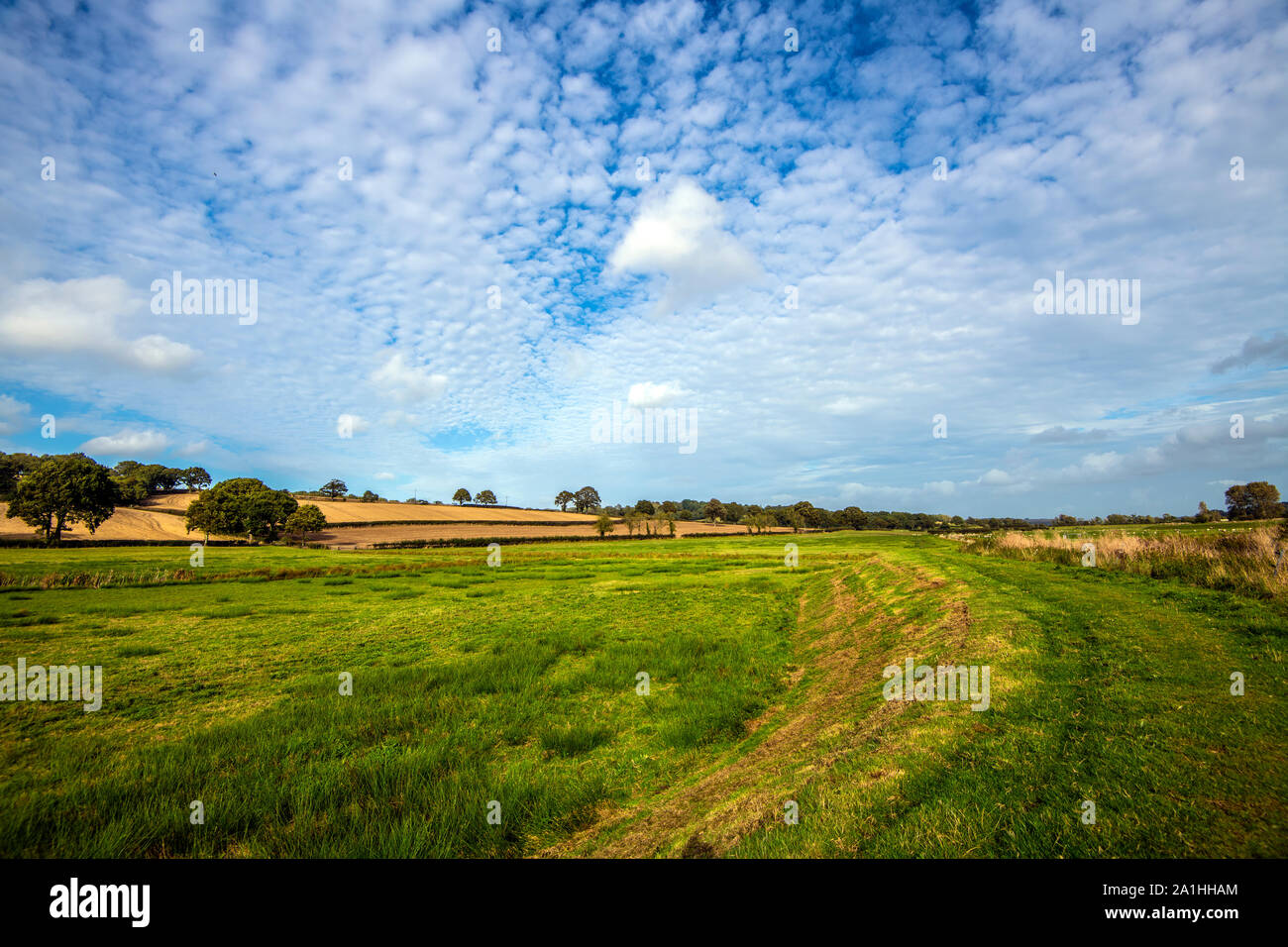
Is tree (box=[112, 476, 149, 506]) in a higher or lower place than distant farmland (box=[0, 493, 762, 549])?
higher

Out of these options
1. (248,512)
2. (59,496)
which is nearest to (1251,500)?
(248,512)

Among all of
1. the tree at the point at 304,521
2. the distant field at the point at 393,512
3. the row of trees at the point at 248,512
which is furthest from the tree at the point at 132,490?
the tree at the point at 304,521

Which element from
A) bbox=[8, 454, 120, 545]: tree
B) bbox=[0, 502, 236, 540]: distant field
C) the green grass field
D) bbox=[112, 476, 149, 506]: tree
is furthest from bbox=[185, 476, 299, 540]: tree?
the green grass field

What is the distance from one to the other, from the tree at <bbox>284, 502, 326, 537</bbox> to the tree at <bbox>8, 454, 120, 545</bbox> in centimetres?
2626

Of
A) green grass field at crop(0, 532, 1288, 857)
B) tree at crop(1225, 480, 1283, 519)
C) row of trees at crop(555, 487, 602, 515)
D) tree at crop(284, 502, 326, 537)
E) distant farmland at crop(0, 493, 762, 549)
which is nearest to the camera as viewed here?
green grass field at crop(0, 532, 1288, 857)

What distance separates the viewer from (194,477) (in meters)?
150

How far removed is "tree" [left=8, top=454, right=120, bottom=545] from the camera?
250ft

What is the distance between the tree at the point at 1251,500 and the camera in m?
67.0

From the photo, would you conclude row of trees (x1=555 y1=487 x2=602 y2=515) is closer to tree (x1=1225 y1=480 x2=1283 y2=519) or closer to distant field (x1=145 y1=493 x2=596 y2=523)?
distant field (x1=145 y1=493 x2=596 y2=523)

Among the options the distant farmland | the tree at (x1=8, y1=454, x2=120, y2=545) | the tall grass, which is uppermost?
the tree at (x1=8, y1=454, x2=120, y2=545)

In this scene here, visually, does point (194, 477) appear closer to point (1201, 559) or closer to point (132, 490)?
point (132, 490)

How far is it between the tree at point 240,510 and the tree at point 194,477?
73970 mm

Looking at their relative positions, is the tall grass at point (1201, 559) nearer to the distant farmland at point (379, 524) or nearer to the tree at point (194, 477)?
the distant farmland at point (379, 524)

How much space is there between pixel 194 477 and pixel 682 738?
198 metres
